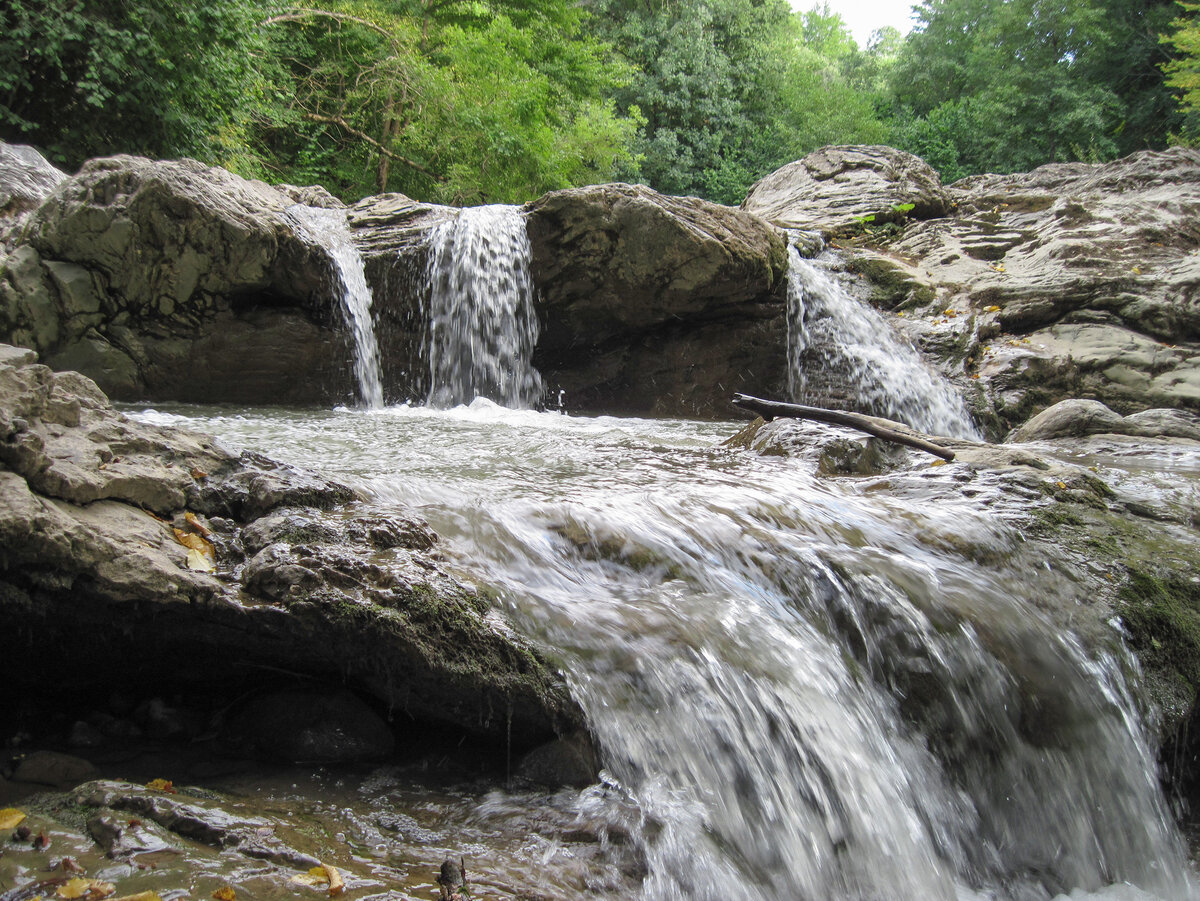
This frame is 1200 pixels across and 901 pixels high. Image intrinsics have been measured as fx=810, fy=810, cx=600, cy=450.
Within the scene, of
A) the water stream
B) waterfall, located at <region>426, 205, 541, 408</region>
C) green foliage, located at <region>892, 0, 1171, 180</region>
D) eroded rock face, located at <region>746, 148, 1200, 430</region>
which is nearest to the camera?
the water stream

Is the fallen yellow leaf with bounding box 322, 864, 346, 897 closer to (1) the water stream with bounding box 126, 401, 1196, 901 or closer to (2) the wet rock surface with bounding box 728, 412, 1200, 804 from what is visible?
(1) the water stream with bounding box 126, 401, 1196, 901

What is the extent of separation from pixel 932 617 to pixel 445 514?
1921 millimetres

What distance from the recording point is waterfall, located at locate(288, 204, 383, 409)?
7957 millimetres

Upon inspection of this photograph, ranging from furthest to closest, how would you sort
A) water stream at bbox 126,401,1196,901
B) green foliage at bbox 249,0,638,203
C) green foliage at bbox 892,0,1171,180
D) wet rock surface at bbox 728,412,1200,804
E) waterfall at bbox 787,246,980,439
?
green foliage at bbox 892,0,1171,180, green foliage at bbox 249,0,638,203, waterfall at bbox 787,246,980,439, wet rock surface at bbox 728,412,1200,804, water stream at bbox 126,401,1196,901

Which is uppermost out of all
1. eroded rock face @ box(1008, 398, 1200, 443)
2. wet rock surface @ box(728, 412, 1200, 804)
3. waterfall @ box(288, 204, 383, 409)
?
waterfall @ box(288, 204, 383, 409)

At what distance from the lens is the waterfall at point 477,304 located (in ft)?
27.9

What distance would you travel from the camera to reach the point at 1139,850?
2861 mm

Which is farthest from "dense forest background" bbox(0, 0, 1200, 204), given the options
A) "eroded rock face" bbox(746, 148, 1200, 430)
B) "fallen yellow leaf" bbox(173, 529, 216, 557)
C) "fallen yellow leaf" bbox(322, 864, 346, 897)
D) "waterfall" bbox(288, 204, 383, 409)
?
"fallen yellow leaf" bbox(322, 864, 346, 897)

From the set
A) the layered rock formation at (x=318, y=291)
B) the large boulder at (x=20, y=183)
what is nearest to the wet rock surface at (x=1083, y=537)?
the layered rock formation at (x=318, y=291)

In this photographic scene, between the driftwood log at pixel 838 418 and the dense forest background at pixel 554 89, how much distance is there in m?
8.29

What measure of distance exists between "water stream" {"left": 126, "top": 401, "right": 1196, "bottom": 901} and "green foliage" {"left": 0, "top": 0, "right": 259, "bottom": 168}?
8263 millimetres

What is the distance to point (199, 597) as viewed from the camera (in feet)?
7.42

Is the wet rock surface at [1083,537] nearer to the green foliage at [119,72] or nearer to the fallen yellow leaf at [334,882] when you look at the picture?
the fallen yellow leaf at [334,882]

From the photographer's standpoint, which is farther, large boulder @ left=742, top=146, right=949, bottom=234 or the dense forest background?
large boulder @ left=742, top=146, right=949, bottom=234
